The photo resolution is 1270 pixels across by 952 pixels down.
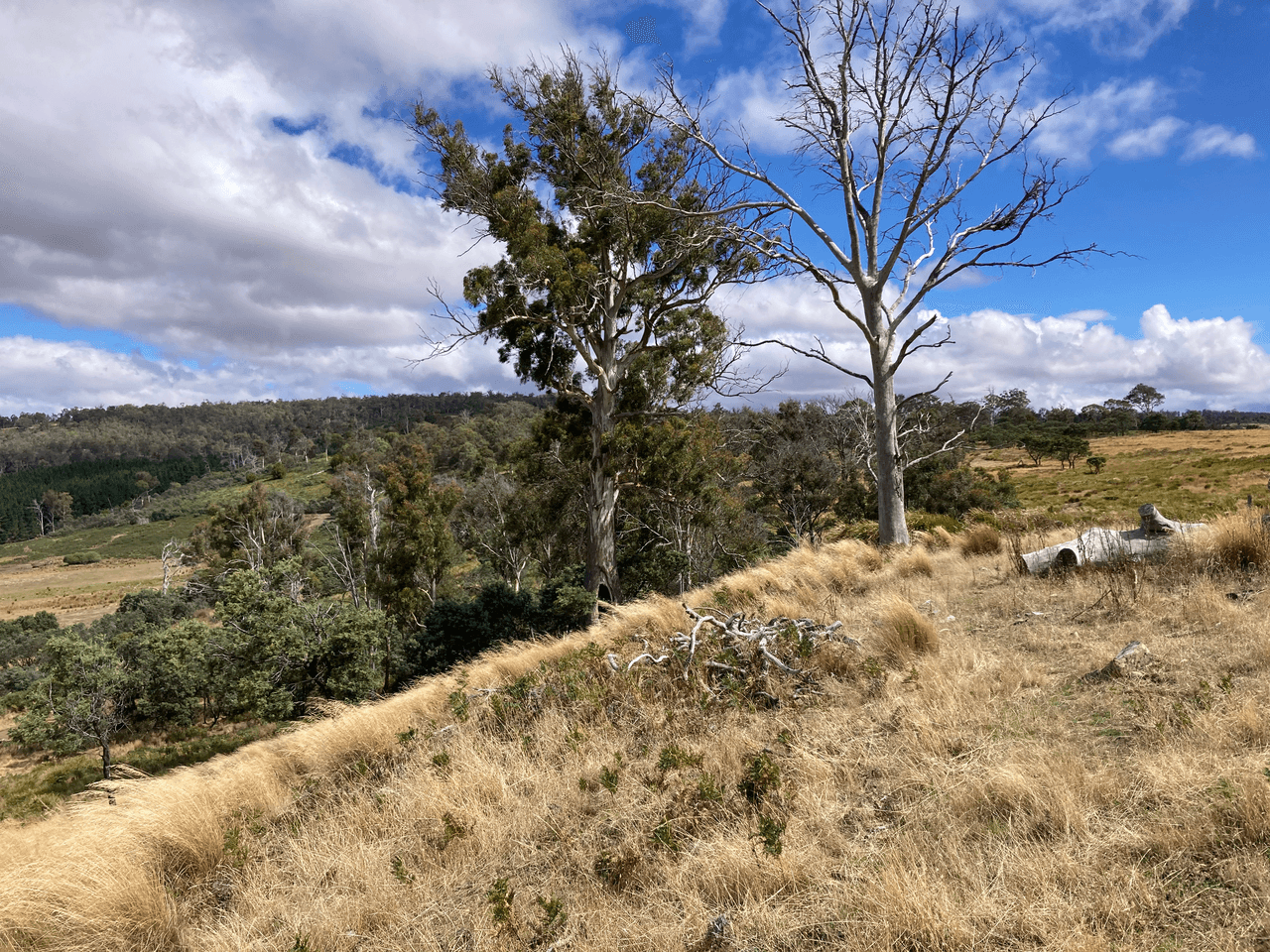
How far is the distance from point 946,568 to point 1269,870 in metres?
6.60

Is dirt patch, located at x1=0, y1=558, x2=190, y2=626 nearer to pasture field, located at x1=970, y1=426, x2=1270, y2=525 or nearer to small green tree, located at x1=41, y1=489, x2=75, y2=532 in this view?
small green tree, located at x1=41, y1=489, x2=75, y2=532

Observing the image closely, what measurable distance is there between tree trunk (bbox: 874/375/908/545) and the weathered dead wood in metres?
2.35

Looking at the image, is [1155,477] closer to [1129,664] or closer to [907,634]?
[907,634]

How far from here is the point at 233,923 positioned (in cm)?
325

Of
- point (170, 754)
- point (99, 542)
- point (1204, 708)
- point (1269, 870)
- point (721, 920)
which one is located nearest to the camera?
point (1269, 870)

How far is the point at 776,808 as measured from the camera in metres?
3.20

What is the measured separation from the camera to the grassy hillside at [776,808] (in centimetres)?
234

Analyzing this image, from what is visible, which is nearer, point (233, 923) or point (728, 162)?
point (233, 923)

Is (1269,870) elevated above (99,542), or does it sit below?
above

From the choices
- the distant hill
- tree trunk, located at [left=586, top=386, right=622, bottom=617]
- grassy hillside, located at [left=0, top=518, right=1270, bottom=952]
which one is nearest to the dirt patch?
tree trunk, located at [left=586, top=386, right=622, bottom=617]

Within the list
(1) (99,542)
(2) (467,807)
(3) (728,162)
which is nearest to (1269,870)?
(2) (467,807)

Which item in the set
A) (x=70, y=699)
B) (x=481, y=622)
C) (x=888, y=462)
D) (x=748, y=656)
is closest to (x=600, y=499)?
(x=481, y=622)

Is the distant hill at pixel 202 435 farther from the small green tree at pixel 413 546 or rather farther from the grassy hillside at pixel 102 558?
the small green tree at pixel 413 546

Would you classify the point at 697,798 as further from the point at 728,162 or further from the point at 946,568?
the point at 728,162
